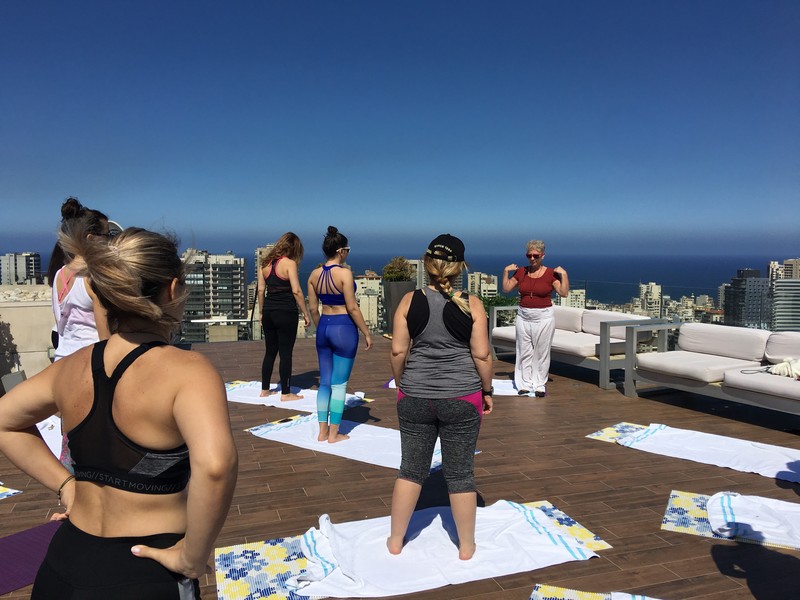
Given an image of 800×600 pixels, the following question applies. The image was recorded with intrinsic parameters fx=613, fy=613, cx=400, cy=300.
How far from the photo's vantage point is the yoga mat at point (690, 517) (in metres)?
3.32

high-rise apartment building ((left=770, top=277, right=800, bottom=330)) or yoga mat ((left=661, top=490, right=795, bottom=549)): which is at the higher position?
high-rise apartment building ((left=770, top=277, right=800, bottom=330))

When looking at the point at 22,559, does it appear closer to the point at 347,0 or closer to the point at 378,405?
the point at 378,405

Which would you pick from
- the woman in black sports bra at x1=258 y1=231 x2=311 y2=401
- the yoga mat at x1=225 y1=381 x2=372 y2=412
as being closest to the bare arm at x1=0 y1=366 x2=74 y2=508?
the woman in black sports bra at x1=258 y1=231 x2=311 y2=401

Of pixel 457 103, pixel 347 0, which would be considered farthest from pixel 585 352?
pixel 457 103

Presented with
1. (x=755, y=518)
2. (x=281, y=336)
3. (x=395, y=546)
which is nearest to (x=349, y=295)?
(x=281, y=336)

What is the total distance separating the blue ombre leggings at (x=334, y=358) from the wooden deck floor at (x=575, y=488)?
40cm

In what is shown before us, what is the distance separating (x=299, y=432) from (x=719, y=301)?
5380 mm

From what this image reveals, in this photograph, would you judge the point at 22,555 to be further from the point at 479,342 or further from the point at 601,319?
the point at 601,319

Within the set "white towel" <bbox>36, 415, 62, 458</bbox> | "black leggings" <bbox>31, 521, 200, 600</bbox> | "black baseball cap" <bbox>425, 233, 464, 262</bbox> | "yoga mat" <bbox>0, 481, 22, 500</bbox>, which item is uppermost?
"black baseball cap" <bbox>425, 233, 464, 262</bbox>

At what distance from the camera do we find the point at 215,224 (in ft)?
644

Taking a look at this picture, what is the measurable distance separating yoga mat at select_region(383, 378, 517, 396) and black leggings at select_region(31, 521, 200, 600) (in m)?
5.78

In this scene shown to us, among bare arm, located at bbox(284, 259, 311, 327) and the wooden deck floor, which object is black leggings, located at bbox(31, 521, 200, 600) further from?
bare arm, located at bbox(284, 259, 311, 327)

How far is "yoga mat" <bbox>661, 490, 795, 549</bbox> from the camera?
3.32 m

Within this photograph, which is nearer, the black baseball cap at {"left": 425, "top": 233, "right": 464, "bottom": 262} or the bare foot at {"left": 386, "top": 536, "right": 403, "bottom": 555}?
the black baseball cap at {"left": 425, "top": 233, "right": 464, "bottom": 262}
